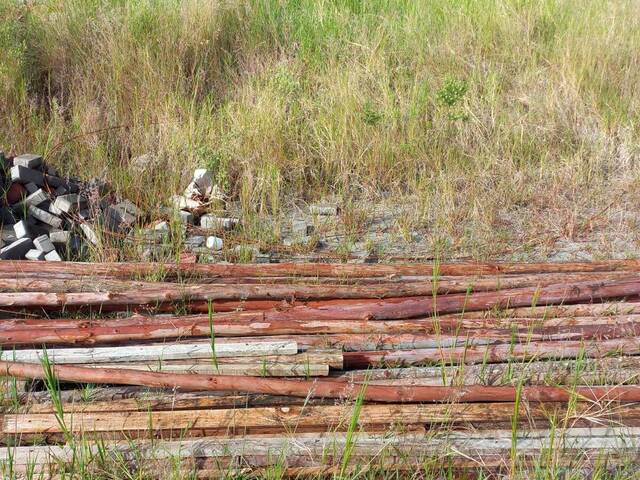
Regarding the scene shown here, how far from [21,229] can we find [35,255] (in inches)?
12.3

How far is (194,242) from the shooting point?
5695mm

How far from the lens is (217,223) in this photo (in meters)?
5.79

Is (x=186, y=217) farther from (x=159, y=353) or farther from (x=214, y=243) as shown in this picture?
(x=159, y=353)

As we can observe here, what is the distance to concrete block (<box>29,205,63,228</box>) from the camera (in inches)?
218

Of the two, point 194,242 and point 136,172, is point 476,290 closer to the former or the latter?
point 194,242

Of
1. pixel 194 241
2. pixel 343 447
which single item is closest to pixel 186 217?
pixel 194 241

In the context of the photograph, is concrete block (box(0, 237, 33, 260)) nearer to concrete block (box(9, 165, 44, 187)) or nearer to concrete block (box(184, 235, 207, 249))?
concrete block (box(9, 165, 44, 187))

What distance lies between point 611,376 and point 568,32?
5.75 m

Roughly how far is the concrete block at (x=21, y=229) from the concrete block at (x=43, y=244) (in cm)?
11

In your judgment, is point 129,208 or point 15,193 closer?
point 15,193

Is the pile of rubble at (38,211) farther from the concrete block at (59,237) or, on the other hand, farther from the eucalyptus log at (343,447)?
the eucalyptus log at (343,447)

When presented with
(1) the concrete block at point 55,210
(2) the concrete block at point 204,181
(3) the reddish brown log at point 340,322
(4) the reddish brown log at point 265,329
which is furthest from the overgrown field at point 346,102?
(4) the reddish brown log at point 265,329

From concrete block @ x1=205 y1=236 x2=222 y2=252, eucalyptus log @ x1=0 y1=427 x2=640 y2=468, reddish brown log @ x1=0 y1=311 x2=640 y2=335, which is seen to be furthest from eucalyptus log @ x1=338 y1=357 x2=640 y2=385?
concrete block @ x1=205 y1=236 x2=222 y2=252

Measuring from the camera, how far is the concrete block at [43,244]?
→ 521 centimetres
